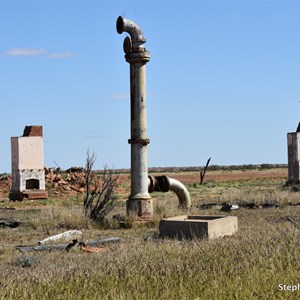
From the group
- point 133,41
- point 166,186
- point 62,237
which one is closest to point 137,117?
point 133,41

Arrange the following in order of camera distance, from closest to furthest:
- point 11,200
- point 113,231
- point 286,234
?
1. point 286,234
2. point 113,231
3. point 11,200

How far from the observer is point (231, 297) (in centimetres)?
637

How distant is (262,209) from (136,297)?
1731 cm

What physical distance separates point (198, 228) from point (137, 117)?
18.5ft

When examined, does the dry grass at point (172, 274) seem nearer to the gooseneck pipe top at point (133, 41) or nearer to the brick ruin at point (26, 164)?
the gooseneck pipe top at point (133, 41)

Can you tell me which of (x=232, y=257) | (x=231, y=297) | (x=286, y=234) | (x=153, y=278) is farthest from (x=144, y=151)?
(x=231, y=297)

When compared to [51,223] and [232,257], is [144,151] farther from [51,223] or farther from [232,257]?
[232,257]

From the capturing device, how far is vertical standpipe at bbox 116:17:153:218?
20438 millimetres

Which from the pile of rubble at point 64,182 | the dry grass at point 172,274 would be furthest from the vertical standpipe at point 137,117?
the pile of rubble at point 64,182

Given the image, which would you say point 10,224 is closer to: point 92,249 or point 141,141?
point 141,141

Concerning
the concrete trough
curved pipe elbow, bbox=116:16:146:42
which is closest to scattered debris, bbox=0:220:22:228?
the concrete trough

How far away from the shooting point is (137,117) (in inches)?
806

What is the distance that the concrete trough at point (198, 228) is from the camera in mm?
15523

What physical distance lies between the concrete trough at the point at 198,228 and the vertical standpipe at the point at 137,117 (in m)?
4.14
